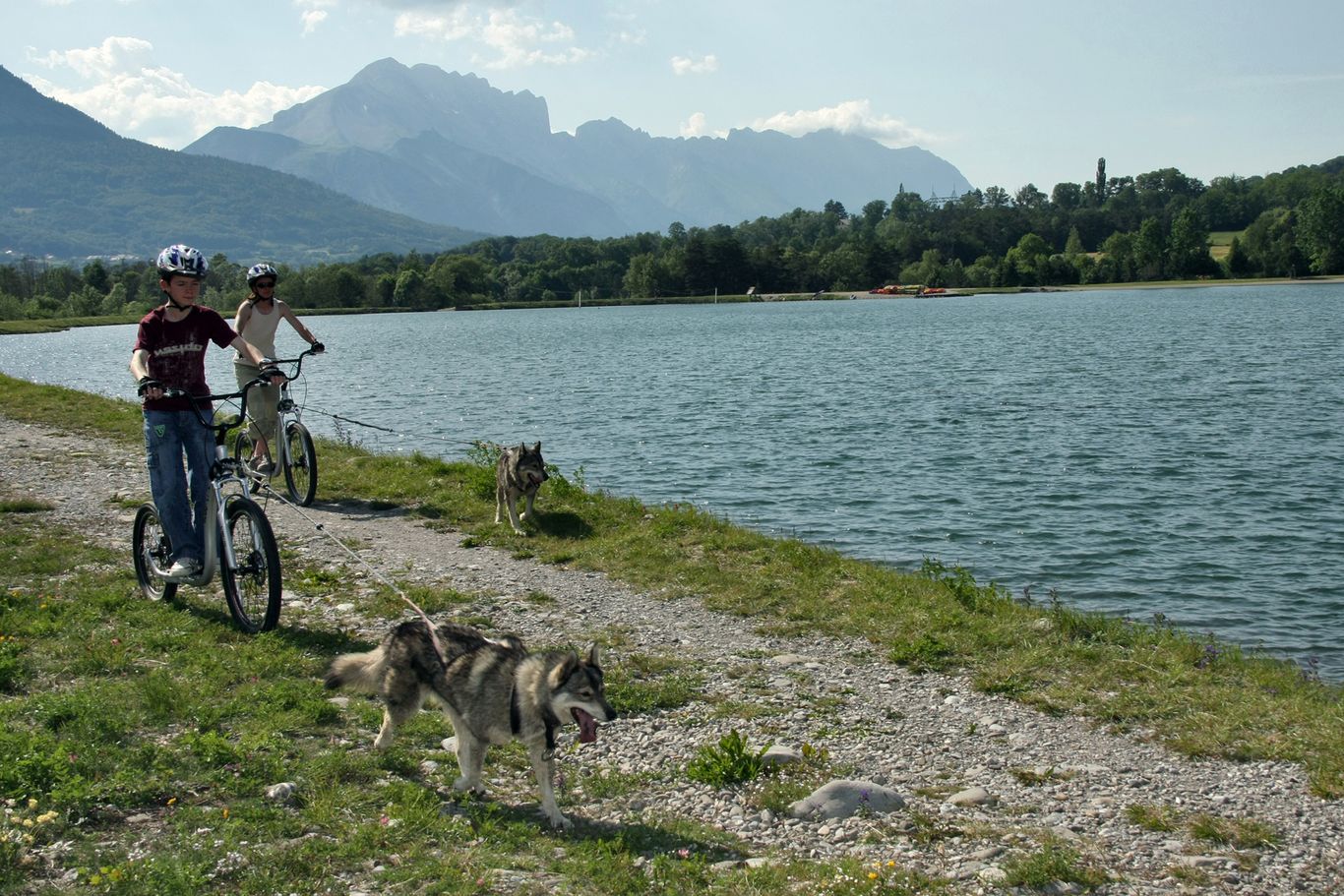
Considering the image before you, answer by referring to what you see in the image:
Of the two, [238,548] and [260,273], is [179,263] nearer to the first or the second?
[238,548]

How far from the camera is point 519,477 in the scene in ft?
52.0

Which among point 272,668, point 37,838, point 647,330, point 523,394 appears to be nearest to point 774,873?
point 37,838

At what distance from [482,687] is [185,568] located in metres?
4.80

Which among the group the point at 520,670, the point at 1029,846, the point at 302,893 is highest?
the point at 520,670

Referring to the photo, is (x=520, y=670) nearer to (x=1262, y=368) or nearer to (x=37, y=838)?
(x=37, y=838)

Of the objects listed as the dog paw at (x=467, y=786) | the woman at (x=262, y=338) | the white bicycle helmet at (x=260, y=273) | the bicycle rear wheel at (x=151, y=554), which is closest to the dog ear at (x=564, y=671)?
the dog paw at (x=467, y=786)

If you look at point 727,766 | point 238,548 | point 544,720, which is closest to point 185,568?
point 238,548

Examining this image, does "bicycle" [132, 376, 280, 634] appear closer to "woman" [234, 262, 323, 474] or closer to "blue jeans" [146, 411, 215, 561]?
"blue jeans" [146, 411, 215, 561]

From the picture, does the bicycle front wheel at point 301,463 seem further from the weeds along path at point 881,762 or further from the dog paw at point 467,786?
the dog paw at point 467,786

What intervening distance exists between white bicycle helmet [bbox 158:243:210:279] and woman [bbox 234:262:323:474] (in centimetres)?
545

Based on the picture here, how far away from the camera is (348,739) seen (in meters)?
7.63

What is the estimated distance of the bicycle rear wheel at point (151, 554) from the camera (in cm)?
1056

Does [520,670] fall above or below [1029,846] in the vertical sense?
above

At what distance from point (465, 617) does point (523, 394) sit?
125 ft
